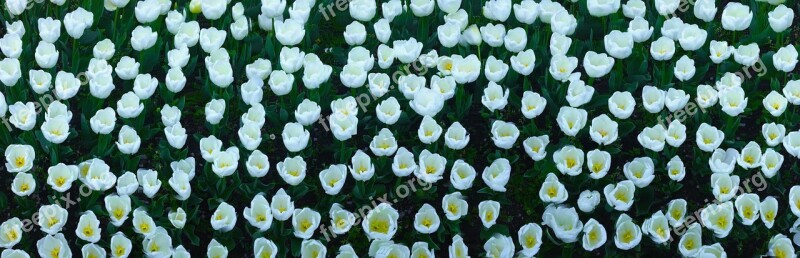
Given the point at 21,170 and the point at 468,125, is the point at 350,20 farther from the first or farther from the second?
the point at 21,170

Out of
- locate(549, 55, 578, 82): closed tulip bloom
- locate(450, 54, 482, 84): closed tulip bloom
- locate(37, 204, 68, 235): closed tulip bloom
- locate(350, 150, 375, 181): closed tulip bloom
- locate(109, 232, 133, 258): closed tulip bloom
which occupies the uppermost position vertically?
locate(450, 54, 482, 84): closed tulip bloom

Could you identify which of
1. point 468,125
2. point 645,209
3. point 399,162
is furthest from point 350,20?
point 645,209

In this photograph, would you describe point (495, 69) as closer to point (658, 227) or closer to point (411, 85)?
point (411, 85)

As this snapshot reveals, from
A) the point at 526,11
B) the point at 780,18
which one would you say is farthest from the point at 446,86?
the point at 780,18

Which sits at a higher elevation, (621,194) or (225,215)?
(225,215)

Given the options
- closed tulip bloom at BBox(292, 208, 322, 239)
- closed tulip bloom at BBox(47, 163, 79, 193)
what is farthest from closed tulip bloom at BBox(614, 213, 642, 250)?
closed tulip bloom at BBox(47, 163, 79, 193)

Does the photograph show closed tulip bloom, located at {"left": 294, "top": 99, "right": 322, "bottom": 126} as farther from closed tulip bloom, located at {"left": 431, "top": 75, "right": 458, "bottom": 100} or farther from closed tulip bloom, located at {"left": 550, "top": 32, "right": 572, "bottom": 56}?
closed tulip bloom, located at {"left": 550, "top": 32, "right": 572, "bottom": 56}
